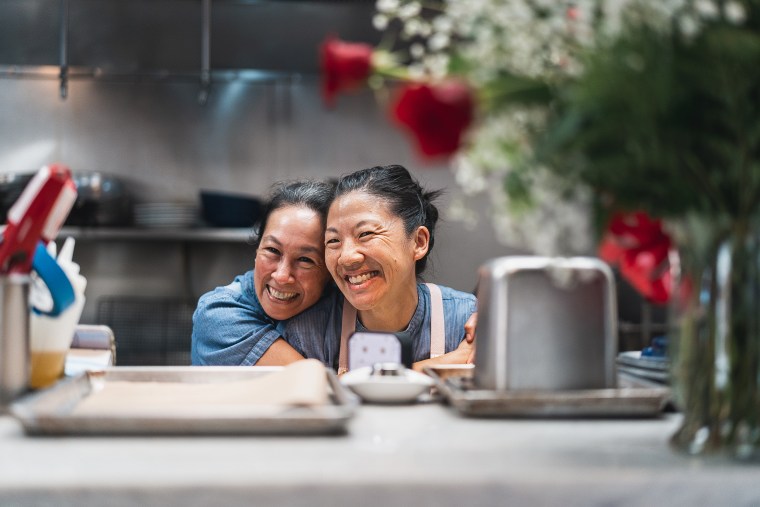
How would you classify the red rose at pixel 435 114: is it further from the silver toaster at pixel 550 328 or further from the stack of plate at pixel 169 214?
the stack of plate at pixel 169 214

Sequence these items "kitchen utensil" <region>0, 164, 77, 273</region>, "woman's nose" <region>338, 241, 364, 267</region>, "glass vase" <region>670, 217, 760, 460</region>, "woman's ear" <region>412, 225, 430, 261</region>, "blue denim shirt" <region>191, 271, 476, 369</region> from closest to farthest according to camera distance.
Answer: "glass vase" <region>670, 217, 760, 460</region>
"kitchen utensil" <region>0, 164, 77, 273</region>
"woman's nose" <region>338, 241, 364, 267</region>
"blue denim shirt" <region>191, 271, 476, 369</region>
"woman's ear" <region>412, 225, 430, 261</region>

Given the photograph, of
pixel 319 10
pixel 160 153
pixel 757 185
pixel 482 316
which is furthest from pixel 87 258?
pixel 757 185

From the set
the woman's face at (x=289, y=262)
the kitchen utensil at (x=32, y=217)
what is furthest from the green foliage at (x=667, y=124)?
the woman's face at (x=289, y=262)

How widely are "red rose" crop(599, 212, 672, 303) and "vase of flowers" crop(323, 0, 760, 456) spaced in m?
0.03

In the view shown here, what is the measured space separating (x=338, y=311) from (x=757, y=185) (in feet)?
6.01

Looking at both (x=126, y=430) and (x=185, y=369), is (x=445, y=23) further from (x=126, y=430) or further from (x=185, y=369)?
(x=185, y=369)

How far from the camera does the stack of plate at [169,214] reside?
149 inches

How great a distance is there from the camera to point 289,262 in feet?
8.09

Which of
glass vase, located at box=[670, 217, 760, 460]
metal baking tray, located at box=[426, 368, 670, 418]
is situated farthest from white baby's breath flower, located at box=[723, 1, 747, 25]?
metal baking tray, located at box=[426, 368, 670, 418]

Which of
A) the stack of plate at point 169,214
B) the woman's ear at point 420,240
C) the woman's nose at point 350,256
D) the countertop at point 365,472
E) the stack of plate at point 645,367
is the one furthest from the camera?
the stack of plate at point 169,214

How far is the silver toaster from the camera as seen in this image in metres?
1.14

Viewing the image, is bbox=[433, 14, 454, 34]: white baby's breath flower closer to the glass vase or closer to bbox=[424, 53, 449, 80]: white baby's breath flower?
bbox=[424, 53, 449, 80]: white baby's breath flower

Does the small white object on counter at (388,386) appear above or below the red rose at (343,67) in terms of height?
below

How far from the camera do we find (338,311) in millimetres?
2611
